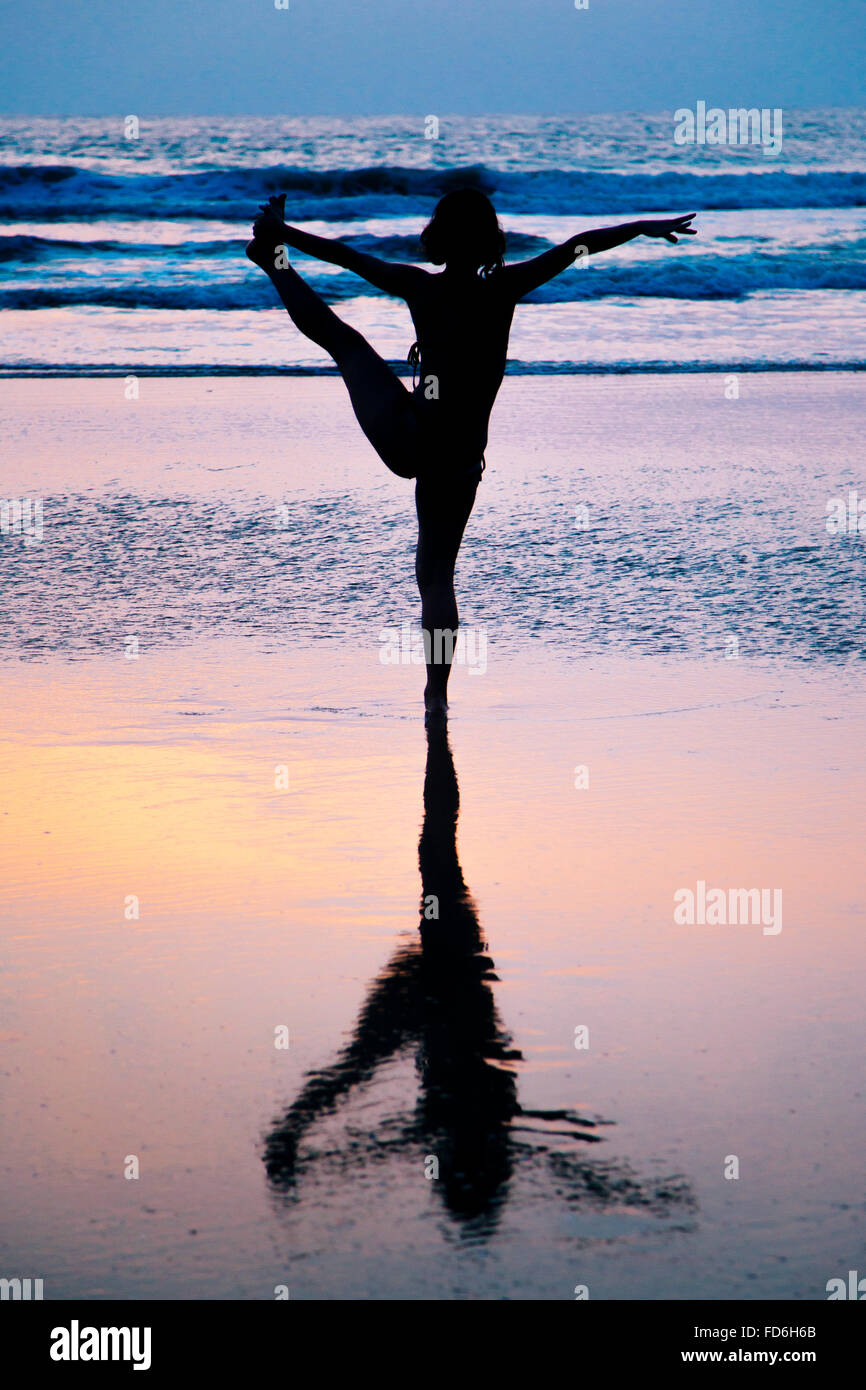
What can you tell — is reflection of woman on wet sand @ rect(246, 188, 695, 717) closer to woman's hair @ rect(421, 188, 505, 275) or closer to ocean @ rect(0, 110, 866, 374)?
woman's hair @ rect(421, 188, 505, 275)

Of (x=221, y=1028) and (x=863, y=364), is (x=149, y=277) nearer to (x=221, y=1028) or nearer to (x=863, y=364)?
(x=863, y=364)

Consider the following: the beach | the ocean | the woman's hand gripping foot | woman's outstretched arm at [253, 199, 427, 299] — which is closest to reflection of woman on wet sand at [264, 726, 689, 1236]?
the beach

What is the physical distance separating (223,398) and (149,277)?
1036cm

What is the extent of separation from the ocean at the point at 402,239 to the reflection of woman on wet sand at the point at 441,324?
845 millimetres

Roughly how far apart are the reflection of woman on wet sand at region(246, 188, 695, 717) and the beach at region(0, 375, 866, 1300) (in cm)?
78

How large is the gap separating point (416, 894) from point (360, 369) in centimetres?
164

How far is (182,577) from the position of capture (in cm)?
597

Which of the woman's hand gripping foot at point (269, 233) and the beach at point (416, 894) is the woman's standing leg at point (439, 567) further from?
the woman's hand gripping foot at point (269, 233)

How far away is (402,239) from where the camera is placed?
76.4 ft

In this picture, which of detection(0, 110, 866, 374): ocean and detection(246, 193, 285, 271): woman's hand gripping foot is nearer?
detection(246, 193, 285, 271): woman's hand gripping foot

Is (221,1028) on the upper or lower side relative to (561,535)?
lower

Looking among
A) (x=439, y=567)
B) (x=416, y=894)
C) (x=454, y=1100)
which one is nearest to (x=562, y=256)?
(x=439, y=567)

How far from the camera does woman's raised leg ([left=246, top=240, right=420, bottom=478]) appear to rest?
395 cm
